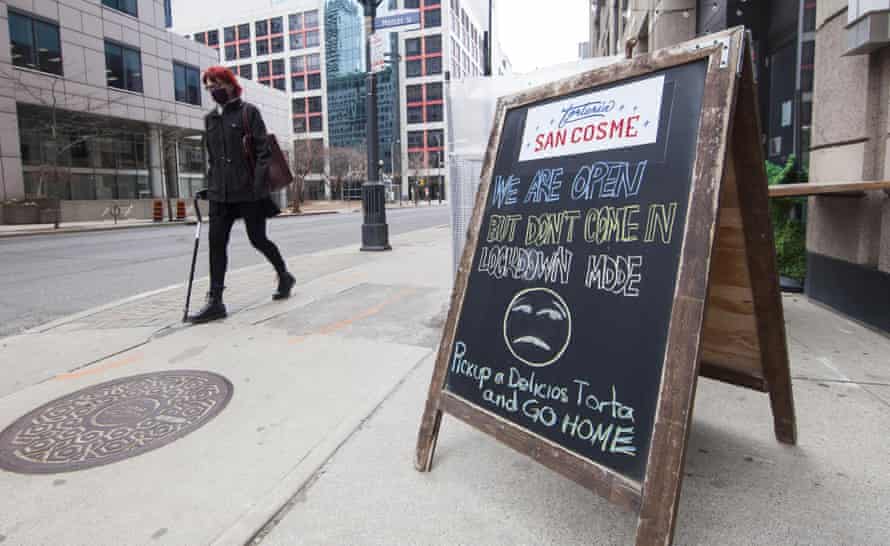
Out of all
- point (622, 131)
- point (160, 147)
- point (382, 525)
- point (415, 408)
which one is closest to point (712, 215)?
point (622, 131)

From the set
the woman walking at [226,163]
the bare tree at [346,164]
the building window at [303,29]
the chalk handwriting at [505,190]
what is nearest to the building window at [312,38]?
the building window at [303,29]

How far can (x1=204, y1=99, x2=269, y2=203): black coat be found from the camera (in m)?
5.07

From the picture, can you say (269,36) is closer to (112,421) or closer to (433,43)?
(433,43)

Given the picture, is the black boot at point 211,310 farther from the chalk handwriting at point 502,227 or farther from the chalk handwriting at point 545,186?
the chalk handwriting at point 545,186

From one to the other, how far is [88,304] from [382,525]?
19.5 feet

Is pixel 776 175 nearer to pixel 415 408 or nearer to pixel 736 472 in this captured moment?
pixel 736 472

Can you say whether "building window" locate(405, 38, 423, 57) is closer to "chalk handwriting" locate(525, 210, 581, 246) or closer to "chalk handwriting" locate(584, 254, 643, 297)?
"chalk handwriting" locate(525, 210, 581, 246)

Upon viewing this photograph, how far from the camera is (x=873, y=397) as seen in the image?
300 centimetres

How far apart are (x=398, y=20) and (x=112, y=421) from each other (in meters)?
8.94

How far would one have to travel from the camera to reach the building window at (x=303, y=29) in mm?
93438

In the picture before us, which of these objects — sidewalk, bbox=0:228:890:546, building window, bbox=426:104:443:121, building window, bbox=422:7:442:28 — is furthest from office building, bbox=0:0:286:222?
building window, bbox=422:7:442:28

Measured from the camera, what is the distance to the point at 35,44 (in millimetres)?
28766

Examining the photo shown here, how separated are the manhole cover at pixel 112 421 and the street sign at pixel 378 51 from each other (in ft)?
25.0

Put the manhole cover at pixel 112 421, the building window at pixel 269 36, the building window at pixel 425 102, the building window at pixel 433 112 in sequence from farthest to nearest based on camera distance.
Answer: the building window at pixel 269 36 → the building window at pixel 433 112 → the building window at pixel 425 102 → the manhole cover at pixel 112 421
